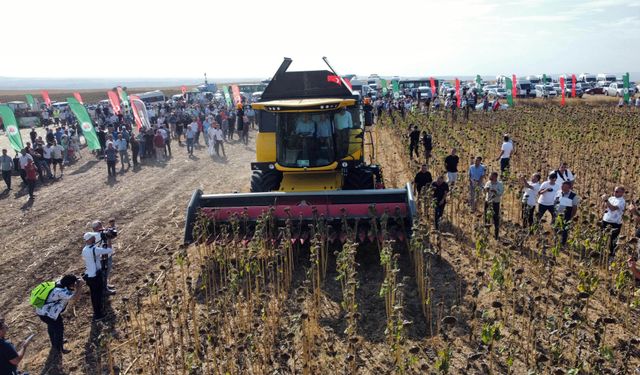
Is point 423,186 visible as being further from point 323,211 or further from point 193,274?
point 193,274

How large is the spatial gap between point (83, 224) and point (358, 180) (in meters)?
7.32

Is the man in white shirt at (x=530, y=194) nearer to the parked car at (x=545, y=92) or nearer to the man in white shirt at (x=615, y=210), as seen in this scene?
the man in white shirt at (x=615, y=210)

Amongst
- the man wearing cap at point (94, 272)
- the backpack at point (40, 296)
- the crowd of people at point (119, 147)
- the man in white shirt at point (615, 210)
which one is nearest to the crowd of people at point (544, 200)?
the man in white shirt at point (615, 210)

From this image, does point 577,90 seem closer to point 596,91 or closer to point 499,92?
point 596,91

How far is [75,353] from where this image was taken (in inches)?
273

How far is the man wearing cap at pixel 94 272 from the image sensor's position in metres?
7.68

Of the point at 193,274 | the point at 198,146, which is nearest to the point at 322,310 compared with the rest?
the point at 193,274

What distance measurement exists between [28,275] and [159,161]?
12.1 metres

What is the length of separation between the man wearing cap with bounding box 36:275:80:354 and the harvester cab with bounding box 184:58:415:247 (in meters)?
2.32

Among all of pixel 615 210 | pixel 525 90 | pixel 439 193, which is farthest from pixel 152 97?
pixel 615 210

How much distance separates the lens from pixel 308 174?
1066 cm

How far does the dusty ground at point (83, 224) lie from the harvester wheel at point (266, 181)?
2.23 m

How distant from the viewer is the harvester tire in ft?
34.2

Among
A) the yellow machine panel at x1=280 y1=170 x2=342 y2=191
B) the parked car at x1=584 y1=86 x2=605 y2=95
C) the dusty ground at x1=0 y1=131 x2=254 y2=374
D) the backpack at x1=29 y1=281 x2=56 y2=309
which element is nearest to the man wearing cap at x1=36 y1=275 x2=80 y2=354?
the backpack at x1=29 y1=281 x2=56 y2=309
